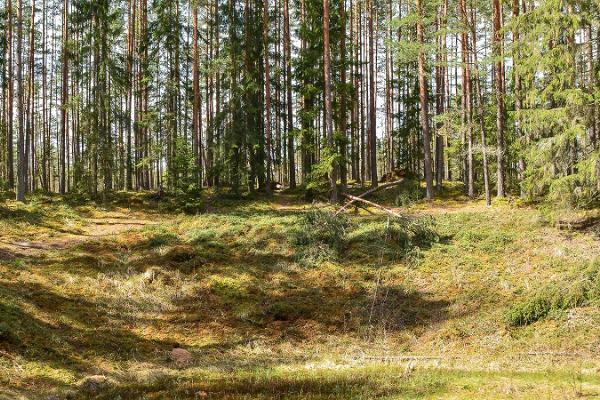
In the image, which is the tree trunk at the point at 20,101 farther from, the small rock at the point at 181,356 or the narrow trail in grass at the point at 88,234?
the small rock at the point at 181,356

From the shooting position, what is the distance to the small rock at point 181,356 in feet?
33.6

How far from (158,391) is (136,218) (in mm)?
16617

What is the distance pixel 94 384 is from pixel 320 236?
34.0 ft

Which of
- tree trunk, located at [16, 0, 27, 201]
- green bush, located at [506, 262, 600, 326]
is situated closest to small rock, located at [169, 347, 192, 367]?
green bush, located at [506, 262, 600, 326]

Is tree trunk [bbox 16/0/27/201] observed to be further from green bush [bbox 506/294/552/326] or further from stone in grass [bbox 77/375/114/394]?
green bush [bbox 506/294/552/326]

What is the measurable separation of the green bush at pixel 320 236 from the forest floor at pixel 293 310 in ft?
0.85

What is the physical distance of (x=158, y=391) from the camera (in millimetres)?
7582

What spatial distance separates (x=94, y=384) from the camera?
27.4 feet

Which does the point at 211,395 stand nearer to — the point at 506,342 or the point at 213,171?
the point at 506,342

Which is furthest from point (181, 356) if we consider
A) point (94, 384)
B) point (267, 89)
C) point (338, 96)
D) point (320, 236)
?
point (338, 96)

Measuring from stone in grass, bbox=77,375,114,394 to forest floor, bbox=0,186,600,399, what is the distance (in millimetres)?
39

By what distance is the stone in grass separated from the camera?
8.10m

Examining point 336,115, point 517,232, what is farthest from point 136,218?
point 517,232

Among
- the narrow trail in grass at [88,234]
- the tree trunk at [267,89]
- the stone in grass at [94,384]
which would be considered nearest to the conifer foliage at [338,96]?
the tree trunk at [267,89]
